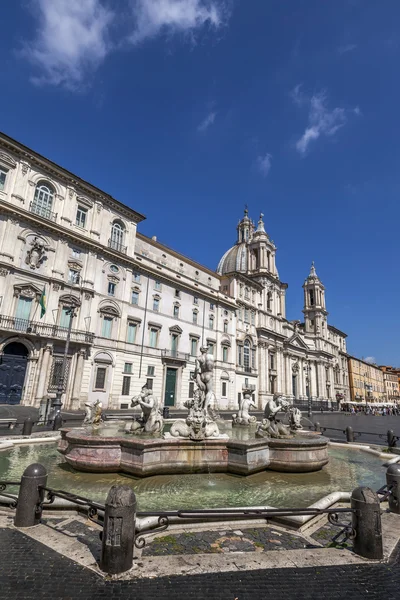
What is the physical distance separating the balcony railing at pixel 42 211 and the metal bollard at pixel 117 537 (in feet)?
85.3

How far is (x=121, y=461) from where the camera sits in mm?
7234

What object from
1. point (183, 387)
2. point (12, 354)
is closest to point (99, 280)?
point (12, 354)

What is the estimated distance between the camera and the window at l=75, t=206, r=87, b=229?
28141mm

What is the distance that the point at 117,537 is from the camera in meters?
3.35

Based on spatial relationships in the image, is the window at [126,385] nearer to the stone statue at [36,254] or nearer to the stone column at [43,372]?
the stone column at [43,372]

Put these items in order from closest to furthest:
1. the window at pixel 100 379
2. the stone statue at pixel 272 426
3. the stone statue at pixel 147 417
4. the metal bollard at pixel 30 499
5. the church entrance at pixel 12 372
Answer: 1. the metal bollard at pixel 30 499
2. the stone statue at pixel 147 417
3. the stone statue at pixel 272 426
4. the church entrance at pixel 12 372
5. the window at pixel 100 379

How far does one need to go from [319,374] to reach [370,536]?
231 ft

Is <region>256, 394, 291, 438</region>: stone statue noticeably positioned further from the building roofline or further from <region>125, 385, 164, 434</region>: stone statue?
the building roofline

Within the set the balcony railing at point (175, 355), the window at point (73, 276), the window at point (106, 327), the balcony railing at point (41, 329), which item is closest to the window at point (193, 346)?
the balcony railing at point (175, 355)

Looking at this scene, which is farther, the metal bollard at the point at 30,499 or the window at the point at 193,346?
the window at the point at 193,346

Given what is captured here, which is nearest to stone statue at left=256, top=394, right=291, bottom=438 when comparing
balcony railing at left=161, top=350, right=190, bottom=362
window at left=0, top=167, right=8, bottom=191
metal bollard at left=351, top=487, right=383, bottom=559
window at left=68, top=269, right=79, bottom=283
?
metal bollard at left=351, top=487, right=383, bottom=559

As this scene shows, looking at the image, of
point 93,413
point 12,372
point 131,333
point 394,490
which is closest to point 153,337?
point 131,333

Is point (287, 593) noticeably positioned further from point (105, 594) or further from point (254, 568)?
point (105, 594)

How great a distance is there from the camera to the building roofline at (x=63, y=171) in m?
24.0
